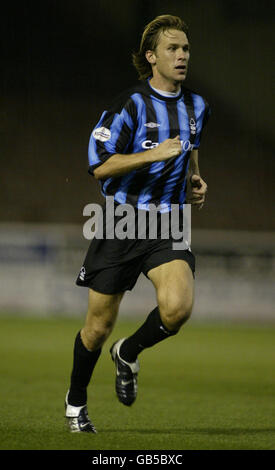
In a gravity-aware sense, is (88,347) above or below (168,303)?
below

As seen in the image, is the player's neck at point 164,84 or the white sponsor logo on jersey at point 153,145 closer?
the white sponsor logo on jersey at point 153,145

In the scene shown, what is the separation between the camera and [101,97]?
20.1 m

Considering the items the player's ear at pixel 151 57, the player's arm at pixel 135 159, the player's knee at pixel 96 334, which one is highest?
the player's ear at pixel 151 57

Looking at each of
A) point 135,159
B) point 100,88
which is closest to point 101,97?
point 100,88

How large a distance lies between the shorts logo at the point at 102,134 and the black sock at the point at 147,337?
2.94 ft

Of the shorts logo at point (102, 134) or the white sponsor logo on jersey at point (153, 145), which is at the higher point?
the shorts logo at point (102, 134)

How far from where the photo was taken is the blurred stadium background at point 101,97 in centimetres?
1867

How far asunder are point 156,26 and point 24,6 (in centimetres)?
1671

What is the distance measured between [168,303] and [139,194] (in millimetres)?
610

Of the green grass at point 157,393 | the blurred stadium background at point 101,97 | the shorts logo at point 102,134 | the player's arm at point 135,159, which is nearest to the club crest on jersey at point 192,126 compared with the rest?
the player's arm at point 135,159

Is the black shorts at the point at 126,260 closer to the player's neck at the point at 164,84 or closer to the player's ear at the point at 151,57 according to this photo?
the player's neck at the point at 164,84

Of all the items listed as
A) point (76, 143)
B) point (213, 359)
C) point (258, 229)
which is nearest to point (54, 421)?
point (213, 359)

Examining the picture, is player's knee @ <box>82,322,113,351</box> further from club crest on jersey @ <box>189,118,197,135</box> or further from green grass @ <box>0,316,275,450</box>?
club crest on jersey @ <box>189,118,197,135</box>

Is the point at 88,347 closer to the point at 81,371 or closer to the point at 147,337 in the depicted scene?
the point at 81,371
